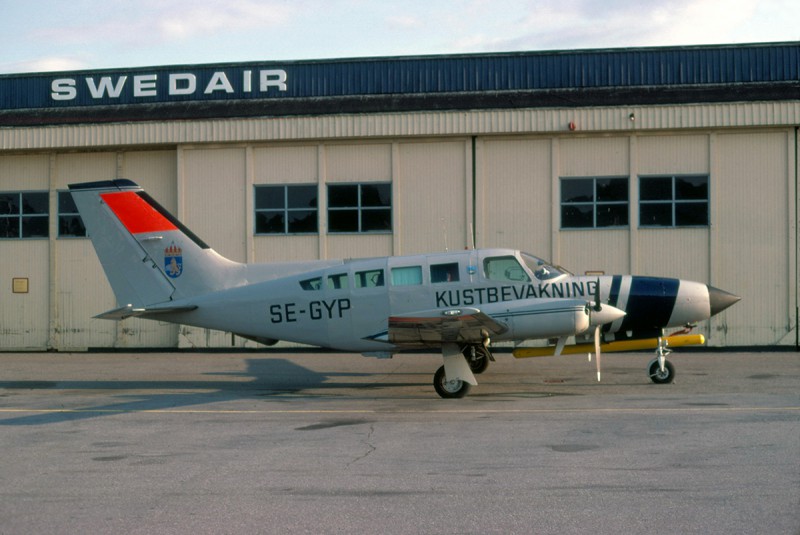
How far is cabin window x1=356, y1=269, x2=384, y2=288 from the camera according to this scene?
1688 centimetres

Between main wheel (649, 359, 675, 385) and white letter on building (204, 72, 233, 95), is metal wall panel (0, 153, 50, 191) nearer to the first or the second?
white letter on building (204, 72, 233, 95)

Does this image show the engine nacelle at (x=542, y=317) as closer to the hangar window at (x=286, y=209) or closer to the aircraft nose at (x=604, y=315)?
the aircraft nose at (x=604, y=315)

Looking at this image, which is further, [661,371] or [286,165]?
[286,165]

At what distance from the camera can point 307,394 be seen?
55.5 feet

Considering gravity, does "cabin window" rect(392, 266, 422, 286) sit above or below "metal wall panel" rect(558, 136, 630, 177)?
below

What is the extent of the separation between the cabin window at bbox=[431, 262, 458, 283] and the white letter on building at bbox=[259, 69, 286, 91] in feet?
40.6

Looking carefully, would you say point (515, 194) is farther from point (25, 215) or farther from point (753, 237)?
point (25, 215)

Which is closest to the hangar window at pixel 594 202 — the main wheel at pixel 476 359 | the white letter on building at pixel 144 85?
the main wheel at pixel 476 359

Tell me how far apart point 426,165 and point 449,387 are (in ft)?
36.5

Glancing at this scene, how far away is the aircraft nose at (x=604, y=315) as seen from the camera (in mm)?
15711

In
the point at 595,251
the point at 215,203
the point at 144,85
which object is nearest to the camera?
the point at 595,251

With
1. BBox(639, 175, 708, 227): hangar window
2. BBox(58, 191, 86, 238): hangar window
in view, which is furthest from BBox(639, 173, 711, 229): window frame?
BBox(58, 191, 86, 238): hangar window

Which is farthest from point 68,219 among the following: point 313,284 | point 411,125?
point 313,284

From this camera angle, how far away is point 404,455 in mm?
10664
